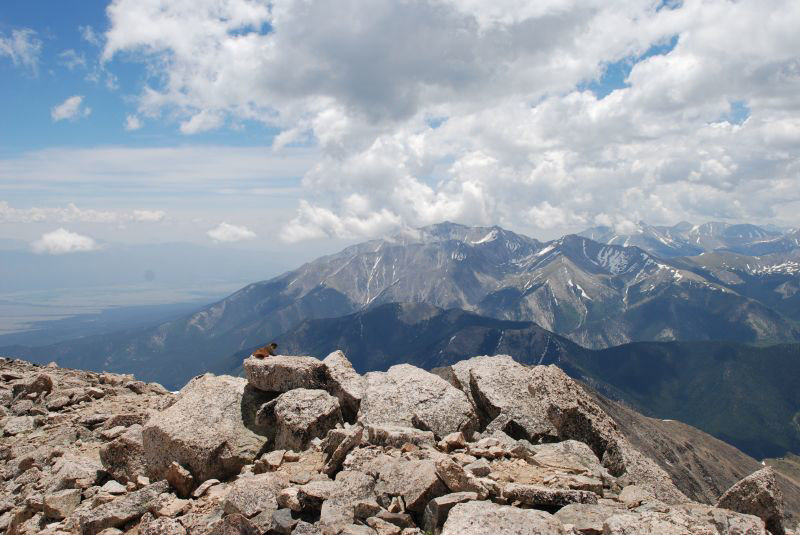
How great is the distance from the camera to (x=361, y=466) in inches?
501

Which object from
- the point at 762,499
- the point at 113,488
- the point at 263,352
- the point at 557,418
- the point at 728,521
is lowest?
the point at 762,499

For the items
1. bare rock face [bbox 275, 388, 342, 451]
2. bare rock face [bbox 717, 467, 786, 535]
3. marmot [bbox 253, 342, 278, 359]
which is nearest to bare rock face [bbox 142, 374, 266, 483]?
bare rock face [bbox 275, 388, 342, 451]

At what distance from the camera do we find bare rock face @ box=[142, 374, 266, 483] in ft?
46.6

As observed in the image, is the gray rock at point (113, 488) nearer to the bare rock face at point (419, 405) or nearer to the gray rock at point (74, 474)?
the gray rock at point (74, 474)

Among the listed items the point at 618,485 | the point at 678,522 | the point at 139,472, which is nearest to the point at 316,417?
the point at 139,472

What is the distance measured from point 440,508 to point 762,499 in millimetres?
8318

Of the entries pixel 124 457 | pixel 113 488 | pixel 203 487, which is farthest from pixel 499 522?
pixel 124 457

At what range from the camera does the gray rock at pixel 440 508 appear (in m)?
10.1

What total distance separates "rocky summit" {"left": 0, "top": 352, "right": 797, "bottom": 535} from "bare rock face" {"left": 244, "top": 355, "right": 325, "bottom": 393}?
1.8 inches

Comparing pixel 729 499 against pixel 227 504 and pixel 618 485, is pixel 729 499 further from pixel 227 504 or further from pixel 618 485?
pixel 227 504

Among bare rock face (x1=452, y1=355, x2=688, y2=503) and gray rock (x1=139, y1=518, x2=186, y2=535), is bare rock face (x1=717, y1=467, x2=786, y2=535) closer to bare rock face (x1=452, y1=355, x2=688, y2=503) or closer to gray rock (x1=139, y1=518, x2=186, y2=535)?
bare rock face (x1=452, y1=355, x2=688, y2=503)

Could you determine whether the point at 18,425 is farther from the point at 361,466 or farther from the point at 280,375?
the point at 361,466

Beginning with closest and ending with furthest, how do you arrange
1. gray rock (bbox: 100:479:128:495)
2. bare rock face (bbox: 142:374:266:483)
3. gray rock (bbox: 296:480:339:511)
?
Result: gray rock (bbox: 296:480:339:511) < bare rock face (bbox: 142:374:266:483) < gray rock (bbox: 100:479:128:495)

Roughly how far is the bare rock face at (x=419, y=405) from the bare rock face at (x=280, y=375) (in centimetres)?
208
